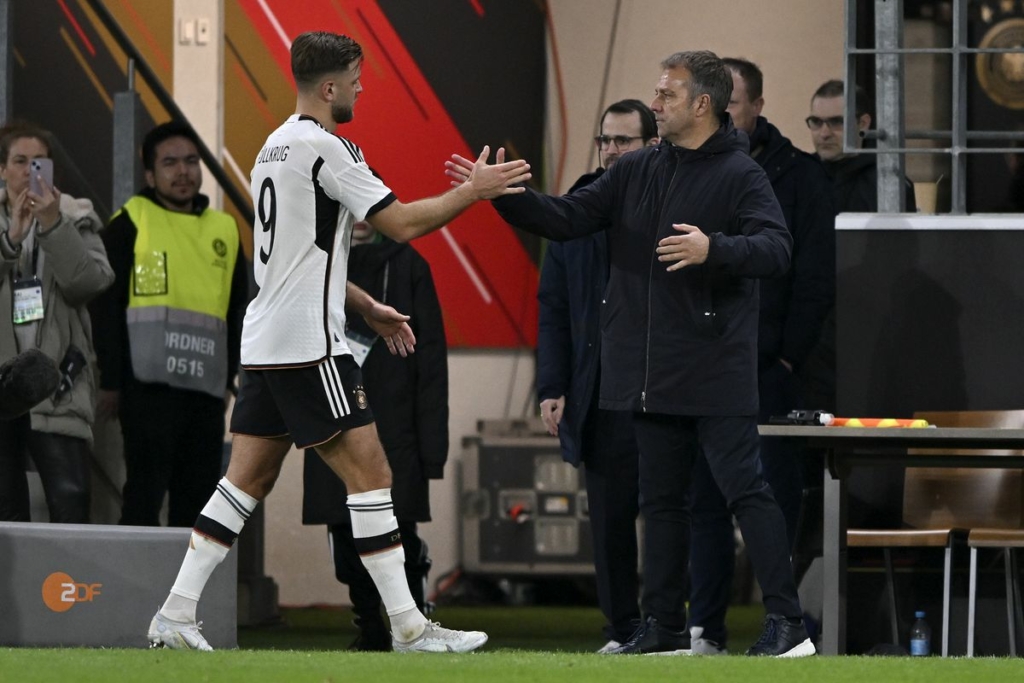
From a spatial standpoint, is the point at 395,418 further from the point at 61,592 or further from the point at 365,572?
the point at 61,592

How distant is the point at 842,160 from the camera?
676cm

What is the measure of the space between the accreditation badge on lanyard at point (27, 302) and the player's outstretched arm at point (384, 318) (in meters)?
1.55

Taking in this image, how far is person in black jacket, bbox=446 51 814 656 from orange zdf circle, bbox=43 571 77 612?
163 cm

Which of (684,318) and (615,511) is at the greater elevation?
(684,318)

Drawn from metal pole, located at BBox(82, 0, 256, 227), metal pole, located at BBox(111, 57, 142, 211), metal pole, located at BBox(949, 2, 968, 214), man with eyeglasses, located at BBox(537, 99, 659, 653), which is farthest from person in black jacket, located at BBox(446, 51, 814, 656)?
metal pole, located at BBox(111, 57, 142, 211)

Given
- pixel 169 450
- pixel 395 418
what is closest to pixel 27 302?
pixel 169 450

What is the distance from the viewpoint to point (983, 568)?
6.06 metres

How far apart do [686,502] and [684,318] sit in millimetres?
564

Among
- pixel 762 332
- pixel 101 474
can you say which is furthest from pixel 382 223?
pixel 101 474

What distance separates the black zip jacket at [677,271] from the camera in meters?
5.12

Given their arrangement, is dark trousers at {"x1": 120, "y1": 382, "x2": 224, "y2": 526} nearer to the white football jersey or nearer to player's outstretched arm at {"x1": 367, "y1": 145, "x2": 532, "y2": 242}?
the white football jersey

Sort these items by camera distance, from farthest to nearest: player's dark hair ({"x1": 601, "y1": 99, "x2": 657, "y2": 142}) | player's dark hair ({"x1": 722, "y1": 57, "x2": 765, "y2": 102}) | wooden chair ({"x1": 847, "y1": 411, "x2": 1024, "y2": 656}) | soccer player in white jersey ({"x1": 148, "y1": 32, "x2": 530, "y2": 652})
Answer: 1. player's dark hair ({"x1": 722, "y1": 57, "x2": 765, "y2": 102})
2. player's dark hair ({"x1": 601, "y1": 99, "x2": 657, "y2": 142})
3. wooden chair ({"x1": 847, "y1": 411, "x2": 1024, "y2": 656})
4. soccer player in white jersey ({"x1": 148, "y1": 32, "x2": 530, "y2": 652})

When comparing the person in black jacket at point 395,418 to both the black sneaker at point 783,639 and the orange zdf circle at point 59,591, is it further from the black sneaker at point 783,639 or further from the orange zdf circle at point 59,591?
the black sneaker at point 783,639

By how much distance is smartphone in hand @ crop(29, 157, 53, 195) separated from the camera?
6.15 meters
